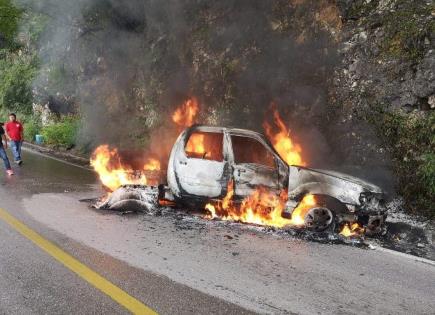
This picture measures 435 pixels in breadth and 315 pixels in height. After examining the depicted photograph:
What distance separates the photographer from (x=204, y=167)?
7086mm

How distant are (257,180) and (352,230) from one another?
1.70 metres

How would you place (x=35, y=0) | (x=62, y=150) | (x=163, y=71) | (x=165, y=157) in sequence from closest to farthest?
1. (x=165, y=157)
2. (x=163, y=71)
3. (x=62, y=150)
4. (x=35, y=0)

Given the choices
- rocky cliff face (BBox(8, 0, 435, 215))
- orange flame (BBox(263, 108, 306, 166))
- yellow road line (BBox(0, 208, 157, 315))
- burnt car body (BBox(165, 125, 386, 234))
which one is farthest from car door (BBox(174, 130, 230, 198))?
rocky cliff face (BBox(8, 0, 435, 215))

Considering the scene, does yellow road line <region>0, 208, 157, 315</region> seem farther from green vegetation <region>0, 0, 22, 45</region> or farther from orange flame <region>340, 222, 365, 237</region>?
green vegetation <region>0, 0, 22, 45</region>

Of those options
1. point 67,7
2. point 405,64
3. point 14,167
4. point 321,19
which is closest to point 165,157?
point 14,167

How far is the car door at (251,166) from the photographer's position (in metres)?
6.84

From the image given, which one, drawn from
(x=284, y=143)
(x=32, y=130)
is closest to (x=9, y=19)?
(x=32, y=130)

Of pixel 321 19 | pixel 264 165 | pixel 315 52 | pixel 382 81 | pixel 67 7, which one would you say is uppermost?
pixel 67 7

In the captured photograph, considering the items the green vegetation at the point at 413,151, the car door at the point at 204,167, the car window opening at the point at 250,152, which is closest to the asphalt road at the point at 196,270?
the car door at the point at 204,167

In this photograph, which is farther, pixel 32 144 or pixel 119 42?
pixel 32 144

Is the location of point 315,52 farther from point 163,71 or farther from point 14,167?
point 14,167

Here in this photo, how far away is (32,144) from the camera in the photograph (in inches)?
757

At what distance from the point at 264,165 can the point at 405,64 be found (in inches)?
198

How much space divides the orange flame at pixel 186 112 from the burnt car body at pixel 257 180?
5915 millimetres
